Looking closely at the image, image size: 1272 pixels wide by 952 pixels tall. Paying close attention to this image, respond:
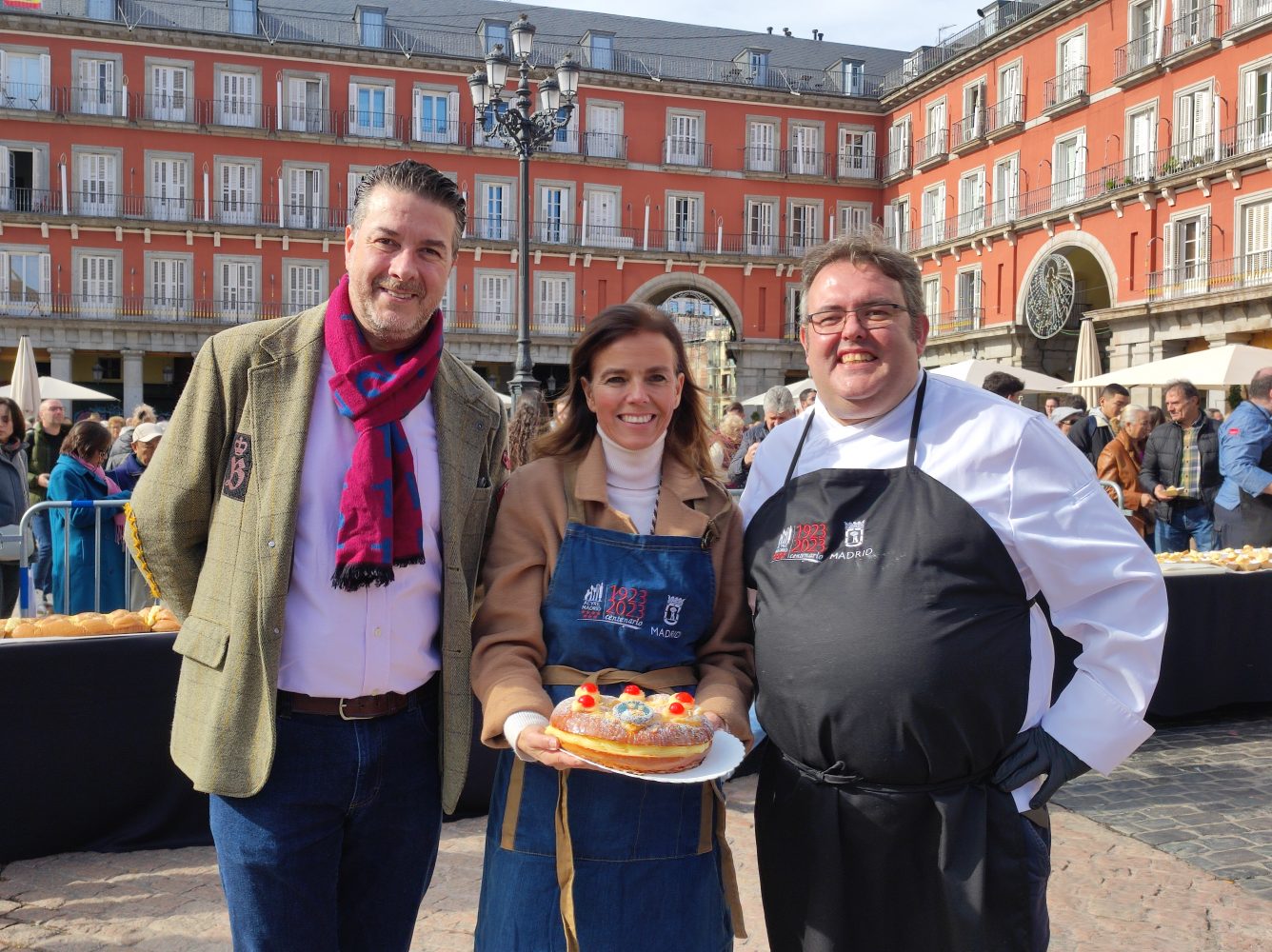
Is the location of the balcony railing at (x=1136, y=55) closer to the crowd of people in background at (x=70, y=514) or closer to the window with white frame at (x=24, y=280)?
the crowd of people in background at (x=70, y=514)

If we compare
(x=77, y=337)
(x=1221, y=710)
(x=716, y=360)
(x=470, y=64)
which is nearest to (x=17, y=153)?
(x=77, y=337)

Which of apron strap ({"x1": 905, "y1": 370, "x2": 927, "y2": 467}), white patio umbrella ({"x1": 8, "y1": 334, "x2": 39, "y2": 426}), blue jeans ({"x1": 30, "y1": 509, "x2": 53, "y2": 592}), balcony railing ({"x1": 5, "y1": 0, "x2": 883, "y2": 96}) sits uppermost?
balcony railing ({"x1": 5, "y1": 0, "x2": 883, "y2": 96})

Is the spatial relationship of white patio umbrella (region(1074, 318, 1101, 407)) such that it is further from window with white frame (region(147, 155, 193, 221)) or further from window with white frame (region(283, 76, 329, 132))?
window with white frame (region(147, 155, 193, 221))

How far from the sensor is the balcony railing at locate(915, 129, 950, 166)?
112 ft

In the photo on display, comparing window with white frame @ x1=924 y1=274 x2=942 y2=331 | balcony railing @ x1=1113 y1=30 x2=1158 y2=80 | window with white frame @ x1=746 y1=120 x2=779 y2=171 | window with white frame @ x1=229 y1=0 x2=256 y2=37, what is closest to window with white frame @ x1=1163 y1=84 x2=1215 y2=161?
balcony railing @ x1=1113 y1=30 x2=1158 y2=80

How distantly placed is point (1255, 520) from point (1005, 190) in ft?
85.9

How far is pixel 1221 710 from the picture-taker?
6.68 meters

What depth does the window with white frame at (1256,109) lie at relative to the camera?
74.6 ft

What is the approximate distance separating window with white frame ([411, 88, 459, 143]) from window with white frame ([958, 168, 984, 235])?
1589cm

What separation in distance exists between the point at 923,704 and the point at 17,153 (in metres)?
37.0

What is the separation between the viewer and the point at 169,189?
1312 inches

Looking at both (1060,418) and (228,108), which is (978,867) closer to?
(1060,418)

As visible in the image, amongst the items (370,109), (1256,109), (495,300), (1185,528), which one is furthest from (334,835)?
(370,109)

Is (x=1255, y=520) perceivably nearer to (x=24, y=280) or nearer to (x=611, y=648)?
(x=611, y=648)
